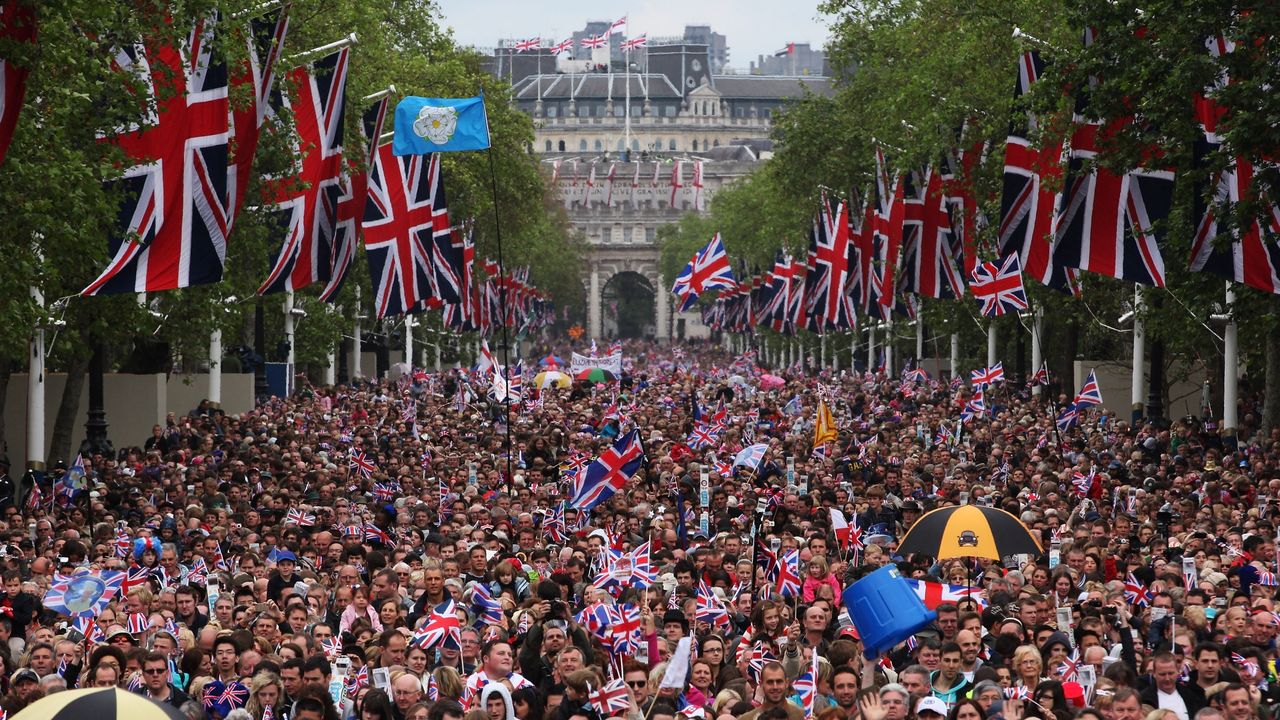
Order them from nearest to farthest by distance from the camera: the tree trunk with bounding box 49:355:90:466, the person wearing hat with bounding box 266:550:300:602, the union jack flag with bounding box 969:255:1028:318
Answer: the person wearing hat with bounding box 266:550:300:602 → the tree trunk with bounding box 49:355:90:466 → the union jack flag with bounding box 969:255:1028:318

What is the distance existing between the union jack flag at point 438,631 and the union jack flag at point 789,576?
11.9 feet

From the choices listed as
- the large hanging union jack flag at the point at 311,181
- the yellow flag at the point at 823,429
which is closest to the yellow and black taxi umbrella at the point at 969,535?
the large hanging union jack flag at the point at 311,181

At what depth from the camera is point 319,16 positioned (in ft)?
130

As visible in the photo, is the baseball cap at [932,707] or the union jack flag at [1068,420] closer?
the baseball cap at [932,707]

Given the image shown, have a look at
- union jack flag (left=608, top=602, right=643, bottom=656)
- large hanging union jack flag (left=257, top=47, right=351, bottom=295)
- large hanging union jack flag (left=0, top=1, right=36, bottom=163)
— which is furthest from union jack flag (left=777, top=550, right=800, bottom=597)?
large hanging union jack flag (left=257, top=47, right=351, bottom=295)

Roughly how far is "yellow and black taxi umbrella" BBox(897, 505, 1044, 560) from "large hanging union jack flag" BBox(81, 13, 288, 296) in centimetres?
797

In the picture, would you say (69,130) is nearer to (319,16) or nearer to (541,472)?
(541,472)

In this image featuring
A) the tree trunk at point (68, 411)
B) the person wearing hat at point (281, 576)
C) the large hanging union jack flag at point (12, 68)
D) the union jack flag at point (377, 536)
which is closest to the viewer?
the person wearing hat at point (281, 576)

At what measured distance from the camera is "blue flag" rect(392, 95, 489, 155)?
33.5m

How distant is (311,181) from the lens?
28500 millimetres

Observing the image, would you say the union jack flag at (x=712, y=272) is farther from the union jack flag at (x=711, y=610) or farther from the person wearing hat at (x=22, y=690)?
the person wearing hat at (x=22, y=690)

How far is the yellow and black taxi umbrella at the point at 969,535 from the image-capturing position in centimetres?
1614

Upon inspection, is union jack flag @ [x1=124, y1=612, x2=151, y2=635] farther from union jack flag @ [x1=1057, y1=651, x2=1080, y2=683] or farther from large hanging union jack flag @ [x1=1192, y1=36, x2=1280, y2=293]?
large hanging union jack flag @ [x1=1192, y1=36, x2=1280, y2=293]

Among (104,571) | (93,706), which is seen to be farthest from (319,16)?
(93,706)
